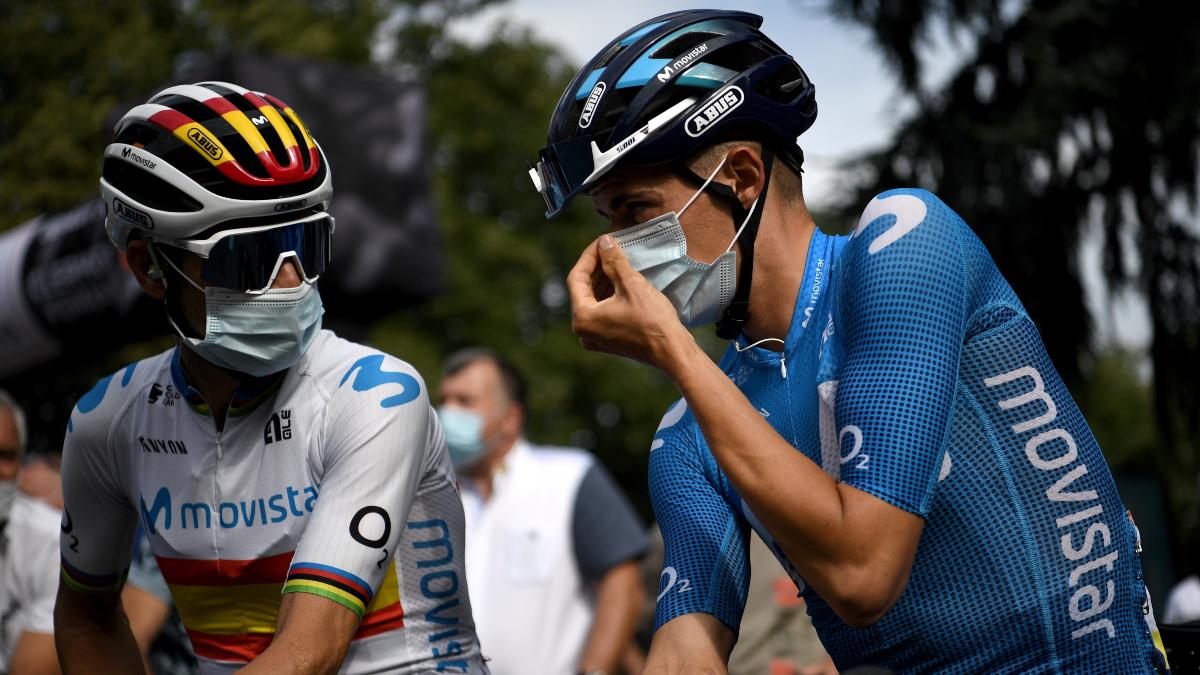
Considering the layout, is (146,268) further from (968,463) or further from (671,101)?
(968,463)

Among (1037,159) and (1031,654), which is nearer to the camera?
(1031,654)

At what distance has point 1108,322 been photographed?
13.7 meters

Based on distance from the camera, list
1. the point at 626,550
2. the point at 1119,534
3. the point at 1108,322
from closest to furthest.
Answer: the point at 1119,534 → the point at 626,550 → the point at 1108,322

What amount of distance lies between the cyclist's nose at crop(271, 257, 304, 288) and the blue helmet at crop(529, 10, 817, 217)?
2.27ft

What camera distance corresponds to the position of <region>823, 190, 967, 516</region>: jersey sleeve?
7.48 ft

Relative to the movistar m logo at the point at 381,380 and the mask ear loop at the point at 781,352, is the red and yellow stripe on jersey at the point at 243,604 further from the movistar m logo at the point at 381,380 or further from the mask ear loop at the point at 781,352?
the mask ear loop at the point at 781,352

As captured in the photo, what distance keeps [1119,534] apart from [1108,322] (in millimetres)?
12030

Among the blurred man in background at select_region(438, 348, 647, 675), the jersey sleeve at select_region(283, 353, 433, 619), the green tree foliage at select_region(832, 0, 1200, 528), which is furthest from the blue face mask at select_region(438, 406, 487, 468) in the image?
the green tree foliage at select_region(832, 0, 1200, 528)

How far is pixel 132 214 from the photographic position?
329 centimetres

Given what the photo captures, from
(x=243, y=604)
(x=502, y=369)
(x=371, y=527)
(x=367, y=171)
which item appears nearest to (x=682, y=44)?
(x=371, y=527)

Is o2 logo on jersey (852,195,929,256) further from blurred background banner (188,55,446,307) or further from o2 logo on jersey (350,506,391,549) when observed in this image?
blurred background banner (188,55,446,307)

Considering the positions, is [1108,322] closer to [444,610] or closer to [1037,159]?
[1037,159]

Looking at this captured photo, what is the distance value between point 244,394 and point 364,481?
0.54 metres

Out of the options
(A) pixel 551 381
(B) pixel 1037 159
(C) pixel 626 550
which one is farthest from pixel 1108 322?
(A) pixel 551 381
